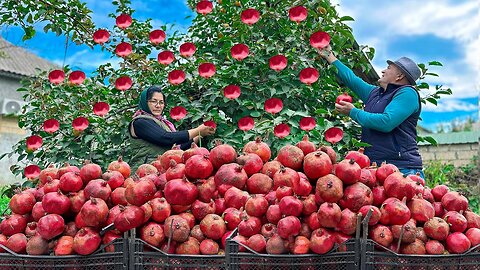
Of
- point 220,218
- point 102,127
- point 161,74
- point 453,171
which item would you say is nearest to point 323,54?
point 161,74

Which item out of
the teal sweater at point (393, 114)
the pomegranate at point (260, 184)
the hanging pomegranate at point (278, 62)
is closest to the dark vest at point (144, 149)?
the hanging pomegranate at point (278, 62)

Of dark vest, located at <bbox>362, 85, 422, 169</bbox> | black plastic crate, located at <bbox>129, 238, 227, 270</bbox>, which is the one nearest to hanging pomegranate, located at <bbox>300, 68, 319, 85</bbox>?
dark vest, located at <bbox>362, 85, 422, 169</bbox>

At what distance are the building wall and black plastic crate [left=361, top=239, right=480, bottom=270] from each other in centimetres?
1010

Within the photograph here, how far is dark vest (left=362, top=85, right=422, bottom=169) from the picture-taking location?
3.27 meters

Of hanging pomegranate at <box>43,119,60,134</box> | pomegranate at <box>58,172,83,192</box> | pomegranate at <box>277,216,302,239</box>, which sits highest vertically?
hanging pomegranate at <box>43,119,60,134</box>

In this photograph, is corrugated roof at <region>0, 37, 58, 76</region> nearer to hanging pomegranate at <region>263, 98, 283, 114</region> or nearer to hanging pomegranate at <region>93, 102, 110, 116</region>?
hanging pomegranate at <region>93, 102, 110, 116</region>

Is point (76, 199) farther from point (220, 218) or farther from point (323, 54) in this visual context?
point (323, 54)

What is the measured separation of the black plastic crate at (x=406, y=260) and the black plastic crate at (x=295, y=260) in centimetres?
4

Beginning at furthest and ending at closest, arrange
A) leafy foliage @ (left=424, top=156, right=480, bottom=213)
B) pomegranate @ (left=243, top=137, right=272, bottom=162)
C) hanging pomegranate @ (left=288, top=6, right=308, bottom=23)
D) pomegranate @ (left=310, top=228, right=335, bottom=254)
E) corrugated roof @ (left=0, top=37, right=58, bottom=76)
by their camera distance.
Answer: corrugated roof @ (left=0, top=37, right=58, bottom=76) < leafy foliage @ (left=424, top=156, right=480, bottom=213) < hanging pomegranate @ (left=288, top=6, right=308, bottom=23) < pomegranate @ (left=243, top=137, right=272, bottom=162) < pomegranate @ (left=310, top=228, right=335, bottom=254)

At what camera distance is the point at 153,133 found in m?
3.74

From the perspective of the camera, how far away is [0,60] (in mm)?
18531

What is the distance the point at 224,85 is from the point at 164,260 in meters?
2.38

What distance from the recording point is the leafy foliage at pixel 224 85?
4.15 meters

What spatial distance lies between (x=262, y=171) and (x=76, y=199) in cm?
74
